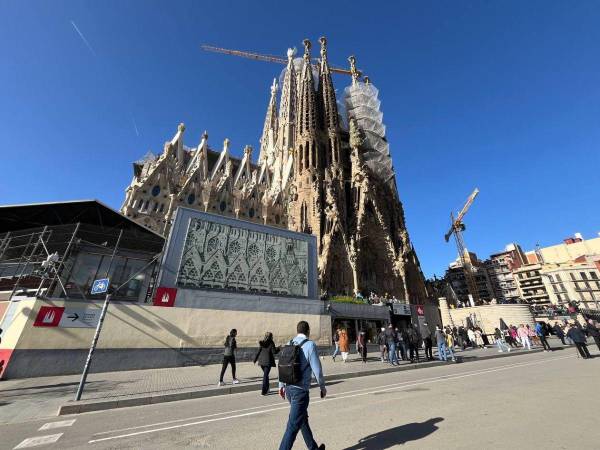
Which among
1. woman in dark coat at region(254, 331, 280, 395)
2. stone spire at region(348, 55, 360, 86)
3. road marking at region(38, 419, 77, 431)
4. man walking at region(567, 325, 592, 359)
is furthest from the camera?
stone spire at region(348, 55, 360, 86)

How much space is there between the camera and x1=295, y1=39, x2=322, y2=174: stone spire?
1639 inches

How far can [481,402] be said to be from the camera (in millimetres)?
5277

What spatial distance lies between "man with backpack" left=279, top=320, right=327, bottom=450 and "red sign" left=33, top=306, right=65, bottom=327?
39.1 ft

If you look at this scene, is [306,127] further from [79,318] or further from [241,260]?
[79,318]

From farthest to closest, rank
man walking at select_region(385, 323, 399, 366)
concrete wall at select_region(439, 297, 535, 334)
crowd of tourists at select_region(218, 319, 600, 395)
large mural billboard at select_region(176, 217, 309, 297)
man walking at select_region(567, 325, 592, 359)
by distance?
concrete wall at select_region(439, 297, 535, 334) → large mural billboard at select_region(176, 217, 309, 297) → man walking at select_region(385, 323, 399, 366) → man walking at select_region(567, 325, 592, 359) → crowd of tourists at select_region(218, 319, 600, 395)

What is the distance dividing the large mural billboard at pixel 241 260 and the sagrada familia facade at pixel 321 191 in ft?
41.1

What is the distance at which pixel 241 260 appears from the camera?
1653cm

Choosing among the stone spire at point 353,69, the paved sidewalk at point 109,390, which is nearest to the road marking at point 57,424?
the paved sidewalk at point 109,390

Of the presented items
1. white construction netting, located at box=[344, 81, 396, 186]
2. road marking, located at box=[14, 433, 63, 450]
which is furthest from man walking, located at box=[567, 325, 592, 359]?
white construction netting, located at box=[344, 81, 396, 186]

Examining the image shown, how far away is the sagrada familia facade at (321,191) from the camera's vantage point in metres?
31.6

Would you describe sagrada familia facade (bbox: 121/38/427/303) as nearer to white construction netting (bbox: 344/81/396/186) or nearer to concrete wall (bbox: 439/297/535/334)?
white construction netting (bbox: 344/81/396/186)

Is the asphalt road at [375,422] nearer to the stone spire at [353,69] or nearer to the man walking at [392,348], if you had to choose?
the man walking at [392,348]

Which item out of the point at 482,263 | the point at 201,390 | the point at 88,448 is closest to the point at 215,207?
the point at 201,390

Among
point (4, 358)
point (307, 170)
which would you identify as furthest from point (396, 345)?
point (307, 170)
